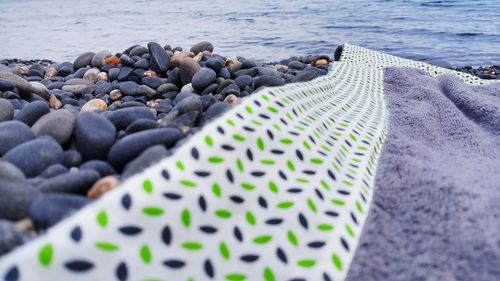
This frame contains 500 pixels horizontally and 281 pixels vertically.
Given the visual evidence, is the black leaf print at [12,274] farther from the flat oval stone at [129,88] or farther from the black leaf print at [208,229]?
the flat oval stone at [129,88]

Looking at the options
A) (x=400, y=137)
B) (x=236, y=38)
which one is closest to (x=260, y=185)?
(x=400, y=137)

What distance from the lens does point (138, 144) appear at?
3.56 ft

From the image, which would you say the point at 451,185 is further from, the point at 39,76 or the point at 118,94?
the point at 39,76

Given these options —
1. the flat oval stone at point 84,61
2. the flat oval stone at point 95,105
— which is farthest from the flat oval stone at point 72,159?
the flat oval stone at point 84,61

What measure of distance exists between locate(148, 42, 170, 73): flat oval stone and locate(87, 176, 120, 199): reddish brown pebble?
2.09m

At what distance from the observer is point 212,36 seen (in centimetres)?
768

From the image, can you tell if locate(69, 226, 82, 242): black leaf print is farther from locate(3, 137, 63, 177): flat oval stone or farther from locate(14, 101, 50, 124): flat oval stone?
locate(14, 101, 50, 124): flat oval stone

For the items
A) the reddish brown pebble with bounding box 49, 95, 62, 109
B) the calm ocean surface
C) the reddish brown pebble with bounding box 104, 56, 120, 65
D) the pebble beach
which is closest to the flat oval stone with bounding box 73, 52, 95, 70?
the reddish brown pebble with bounding box 104, 56, 120, 65

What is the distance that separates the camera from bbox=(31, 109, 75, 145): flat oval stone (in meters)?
1.31

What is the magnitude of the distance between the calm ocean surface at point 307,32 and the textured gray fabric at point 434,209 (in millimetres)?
4252

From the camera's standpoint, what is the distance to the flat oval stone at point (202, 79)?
93.9 inches

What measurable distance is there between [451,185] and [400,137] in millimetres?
538

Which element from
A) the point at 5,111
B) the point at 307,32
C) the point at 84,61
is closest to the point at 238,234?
the point at 5,111

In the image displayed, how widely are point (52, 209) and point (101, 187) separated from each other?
140mm
